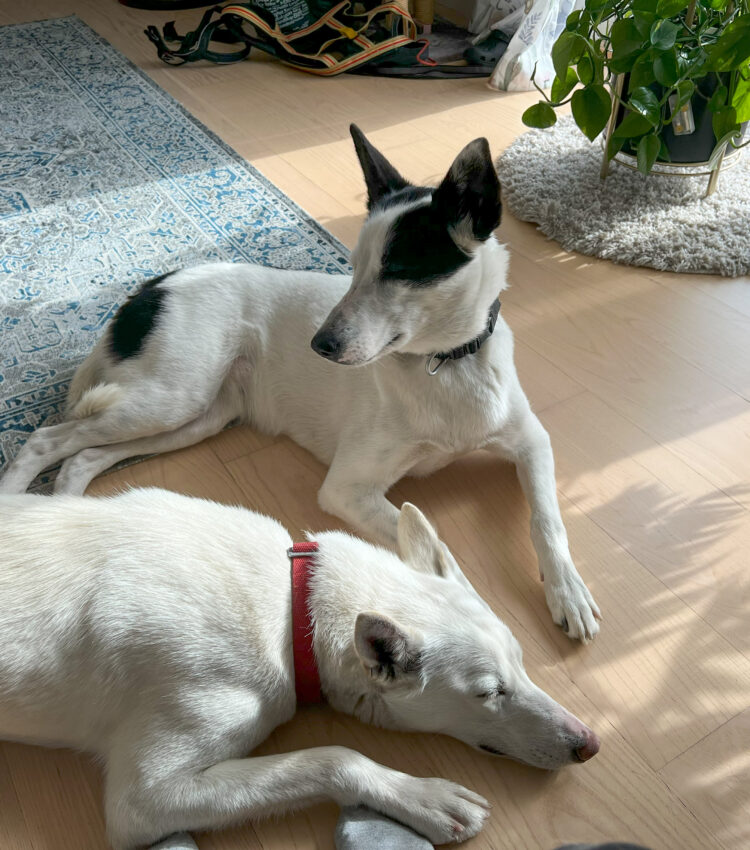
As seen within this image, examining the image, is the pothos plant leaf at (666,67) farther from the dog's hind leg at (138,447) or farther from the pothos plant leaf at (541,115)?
the dog's hind leg at (138,447)

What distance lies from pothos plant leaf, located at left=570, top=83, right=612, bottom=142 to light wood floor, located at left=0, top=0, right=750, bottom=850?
0.41m

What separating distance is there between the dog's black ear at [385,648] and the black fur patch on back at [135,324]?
1044 mm

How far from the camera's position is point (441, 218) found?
4.80 ft

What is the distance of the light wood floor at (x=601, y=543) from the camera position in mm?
1285

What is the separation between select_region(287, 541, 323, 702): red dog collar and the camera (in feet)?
4.21

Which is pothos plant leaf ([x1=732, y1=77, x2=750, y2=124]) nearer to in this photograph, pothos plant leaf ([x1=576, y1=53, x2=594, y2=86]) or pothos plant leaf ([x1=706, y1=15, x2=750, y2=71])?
pothos plant leaf ([x1=706, y1=15, x2=750, y2=71])


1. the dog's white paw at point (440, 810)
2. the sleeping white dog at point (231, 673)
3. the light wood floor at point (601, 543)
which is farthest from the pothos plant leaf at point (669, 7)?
the dog's white paw at point (440, 810)

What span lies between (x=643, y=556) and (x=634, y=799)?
0.55 metres

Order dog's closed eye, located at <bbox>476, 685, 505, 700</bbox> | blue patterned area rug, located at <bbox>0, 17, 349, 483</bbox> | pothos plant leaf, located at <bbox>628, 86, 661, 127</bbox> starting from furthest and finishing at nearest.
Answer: pothos plant leaf, located at <bbox>628, 86, 661, 127</bbox> → blue patterned area rug, located at <bbox>0, 17, 349, 483</bbox> → dog's closed eye, located at <bbox>476, 685, 505, 700</bbox>

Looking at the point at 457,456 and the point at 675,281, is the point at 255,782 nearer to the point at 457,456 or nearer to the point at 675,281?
the point at 457,456

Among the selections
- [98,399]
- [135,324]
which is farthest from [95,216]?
[98,399]

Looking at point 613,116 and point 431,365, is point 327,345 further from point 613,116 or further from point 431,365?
point 613,116

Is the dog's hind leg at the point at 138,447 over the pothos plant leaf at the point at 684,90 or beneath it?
beneath

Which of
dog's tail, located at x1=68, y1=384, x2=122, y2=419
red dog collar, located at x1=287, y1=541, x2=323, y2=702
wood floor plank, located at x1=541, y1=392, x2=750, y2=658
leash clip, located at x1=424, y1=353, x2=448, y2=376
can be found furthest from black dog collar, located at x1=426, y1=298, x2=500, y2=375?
dog's tail, located at x1=68, y1=384, x2=122, y2=419
